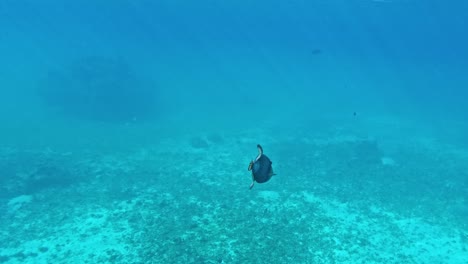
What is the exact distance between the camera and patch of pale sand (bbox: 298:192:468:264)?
9.84 meters

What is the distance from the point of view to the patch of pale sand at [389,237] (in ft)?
32.3

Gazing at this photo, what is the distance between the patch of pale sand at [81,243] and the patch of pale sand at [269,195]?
565cm

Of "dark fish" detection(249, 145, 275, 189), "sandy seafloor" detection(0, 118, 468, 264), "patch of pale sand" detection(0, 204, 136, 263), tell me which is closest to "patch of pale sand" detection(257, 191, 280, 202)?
"sandy seafloor" detection(0, 118, 468, 264)

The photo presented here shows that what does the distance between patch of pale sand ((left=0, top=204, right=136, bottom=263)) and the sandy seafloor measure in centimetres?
3

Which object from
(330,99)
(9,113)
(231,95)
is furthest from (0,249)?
(330,99)

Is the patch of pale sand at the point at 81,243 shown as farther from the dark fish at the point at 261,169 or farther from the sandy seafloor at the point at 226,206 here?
the dark fish at the point at 261,169

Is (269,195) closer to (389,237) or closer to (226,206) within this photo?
(226,206)

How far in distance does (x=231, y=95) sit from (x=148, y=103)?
50.3 feet

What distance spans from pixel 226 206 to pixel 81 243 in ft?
17.5

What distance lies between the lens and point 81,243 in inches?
380

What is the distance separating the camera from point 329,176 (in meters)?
16.2

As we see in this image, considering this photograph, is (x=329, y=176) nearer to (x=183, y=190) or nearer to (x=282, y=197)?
(x=282, y=197)

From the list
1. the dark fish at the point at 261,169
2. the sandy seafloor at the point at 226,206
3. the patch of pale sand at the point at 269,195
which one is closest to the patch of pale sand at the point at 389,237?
the sandy seafloor at the point at 226,206

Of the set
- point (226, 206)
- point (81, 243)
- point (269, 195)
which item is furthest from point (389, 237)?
point (81, 243)
